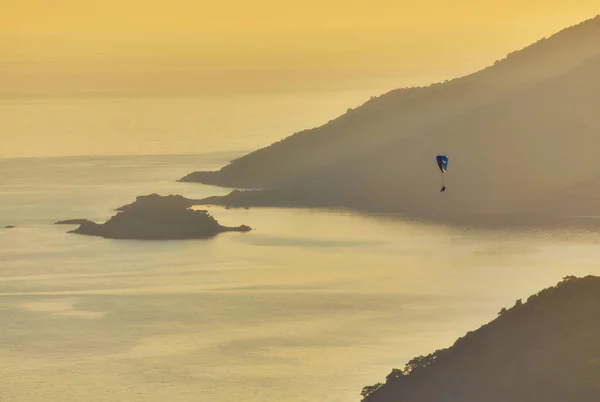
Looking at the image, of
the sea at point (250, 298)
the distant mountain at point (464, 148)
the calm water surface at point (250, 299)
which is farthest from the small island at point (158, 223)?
the distant mountain at point (464, 148)

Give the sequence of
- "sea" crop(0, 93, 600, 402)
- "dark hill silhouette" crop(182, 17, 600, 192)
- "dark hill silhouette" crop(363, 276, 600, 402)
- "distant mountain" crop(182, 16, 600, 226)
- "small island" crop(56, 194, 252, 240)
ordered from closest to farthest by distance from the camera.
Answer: "dark hill silhouette" crop(363, 276, 600, 402)
"sea" crop(0, 93, 600, 402)
"small island" crop(56, 194, 252, 240)
"distant mountain" crop(182, 16, 600, 226)
"dark hill silhouette" crop(182, 17, 600, 192)

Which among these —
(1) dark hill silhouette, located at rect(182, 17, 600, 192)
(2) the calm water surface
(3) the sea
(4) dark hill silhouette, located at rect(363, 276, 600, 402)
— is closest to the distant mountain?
(1) dark hill silhouette, located at rect(182, 17, 600, 192)

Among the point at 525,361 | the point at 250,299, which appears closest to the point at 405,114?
the point at 250,299

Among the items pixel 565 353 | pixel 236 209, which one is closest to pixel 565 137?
pixel 236 209

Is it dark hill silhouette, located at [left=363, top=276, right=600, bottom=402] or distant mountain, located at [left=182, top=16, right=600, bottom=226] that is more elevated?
distant mountain, located at [left=182, top=16, right=600, bottom=226]

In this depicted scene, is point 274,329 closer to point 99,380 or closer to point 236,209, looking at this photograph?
point 99,380

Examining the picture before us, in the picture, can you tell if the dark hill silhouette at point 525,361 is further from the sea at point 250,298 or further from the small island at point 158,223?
the small island at point 158,223

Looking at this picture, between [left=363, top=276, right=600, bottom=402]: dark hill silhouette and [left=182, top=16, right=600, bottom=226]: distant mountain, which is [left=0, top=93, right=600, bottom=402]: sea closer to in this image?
[left=182, top=16, right=600, bottom=226]: distant mountain
